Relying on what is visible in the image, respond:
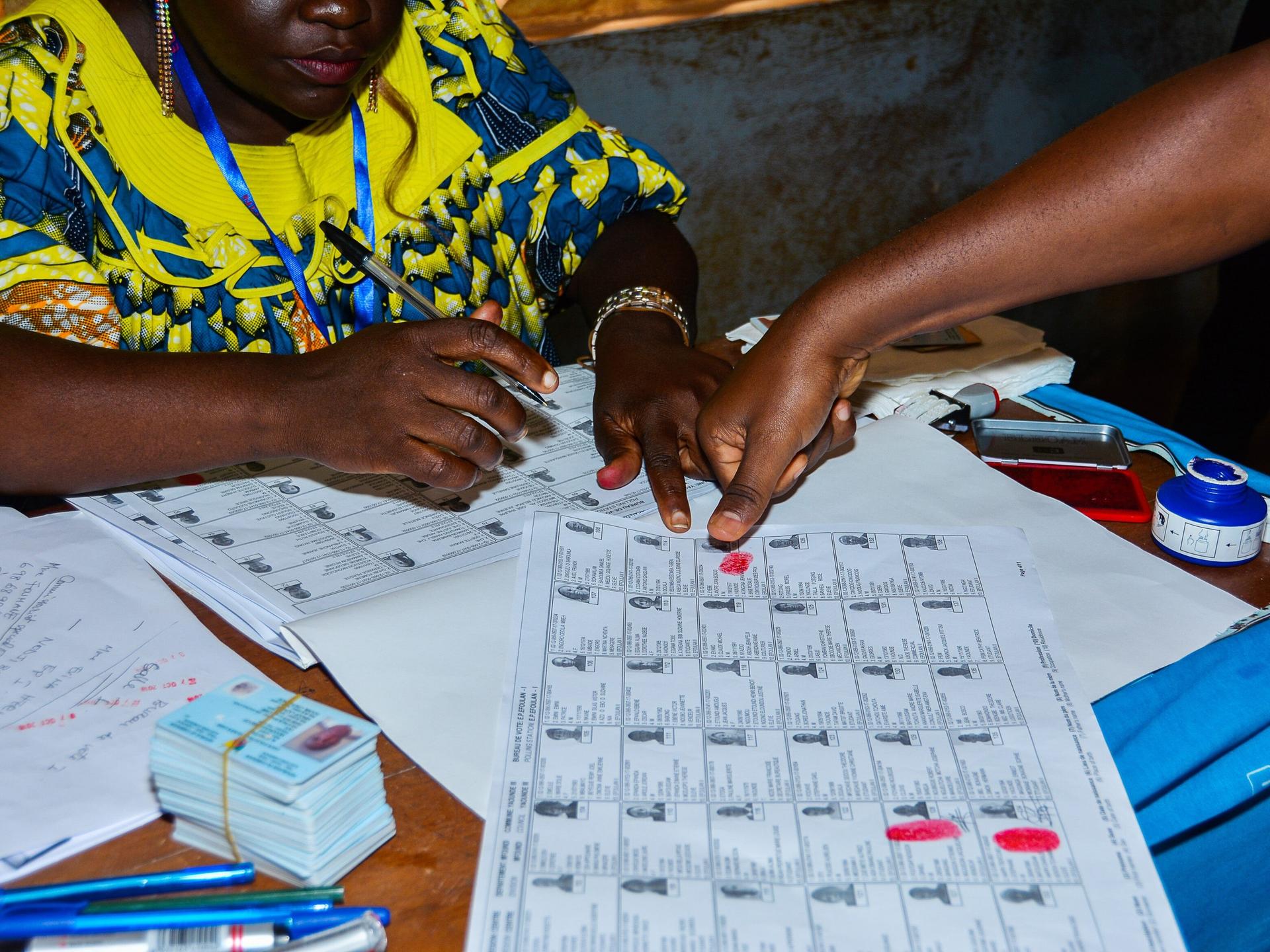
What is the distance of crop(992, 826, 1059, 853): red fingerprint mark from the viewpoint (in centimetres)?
59

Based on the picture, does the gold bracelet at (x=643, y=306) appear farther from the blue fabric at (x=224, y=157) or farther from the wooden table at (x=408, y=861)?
the wooden table at (x=408, y=861)

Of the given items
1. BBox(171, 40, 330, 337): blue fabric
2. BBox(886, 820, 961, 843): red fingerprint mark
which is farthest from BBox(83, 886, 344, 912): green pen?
BBox(171, 40, 330, 337): blue fabric

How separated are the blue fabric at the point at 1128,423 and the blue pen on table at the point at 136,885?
2.79ft

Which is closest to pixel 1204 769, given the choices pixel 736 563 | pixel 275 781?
pixel 736 563

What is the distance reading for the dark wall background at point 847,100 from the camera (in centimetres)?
222

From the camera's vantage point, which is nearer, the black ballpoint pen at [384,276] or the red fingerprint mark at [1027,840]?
the red fingerprint mark at [1027,840]

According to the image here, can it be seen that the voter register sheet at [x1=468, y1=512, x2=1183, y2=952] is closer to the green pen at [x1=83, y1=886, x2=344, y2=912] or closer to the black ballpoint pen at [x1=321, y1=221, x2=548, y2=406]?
the green pen at [x1=83, y1=886, x2=344, y2=912]

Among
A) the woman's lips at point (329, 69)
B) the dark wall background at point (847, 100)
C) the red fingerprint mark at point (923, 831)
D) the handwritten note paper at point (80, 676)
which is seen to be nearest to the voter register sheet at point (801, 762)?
the red fingerprint mark at point (923, 831)

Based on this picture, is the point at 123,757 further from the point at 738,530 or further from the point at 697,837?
the point at 738,530

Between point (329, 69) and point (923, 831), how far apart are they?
3.01 ft

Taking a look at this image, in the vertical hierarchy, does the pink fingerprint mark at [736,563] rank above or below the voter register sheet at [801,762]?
below

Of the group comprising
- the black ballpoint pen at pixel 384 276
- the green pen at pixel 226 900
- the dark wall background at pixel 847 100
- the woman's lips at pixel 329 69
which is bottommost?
the dark wall background at pixel 847 100

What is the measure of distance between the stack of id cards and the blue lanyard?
2.21 feet

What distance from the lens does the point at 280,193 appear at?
1.21 m
